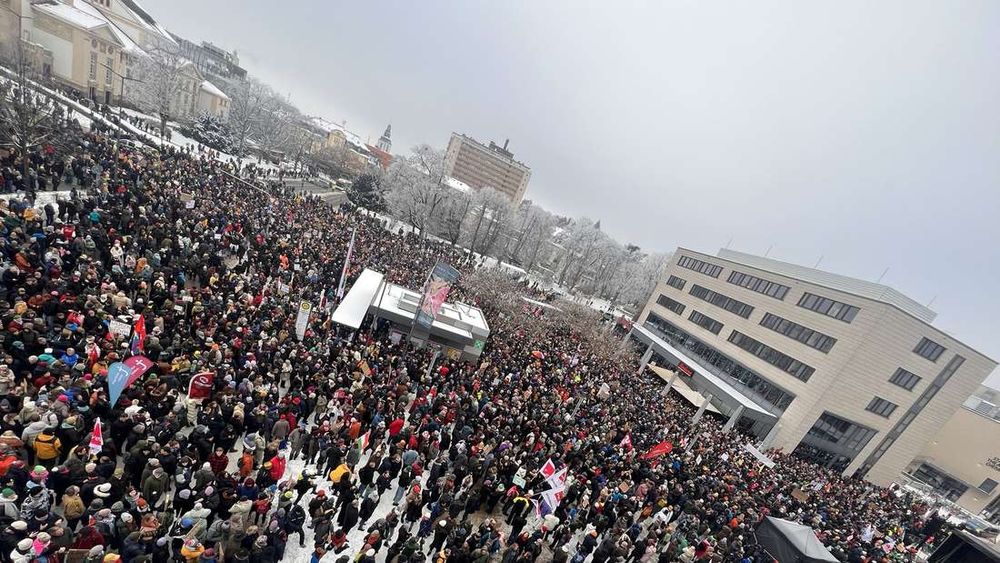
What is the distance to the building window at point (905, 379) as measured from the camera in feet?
89.4

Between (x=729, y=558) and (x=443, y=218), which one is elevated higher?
(x=443, y=218)

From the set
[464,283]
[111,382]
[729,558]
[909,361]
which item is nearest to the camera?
[111,382]

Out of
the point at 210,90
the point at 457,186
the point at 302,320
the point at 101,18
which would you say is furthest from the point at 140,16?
the point at 302,320

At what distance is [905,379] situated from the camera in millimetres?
27500

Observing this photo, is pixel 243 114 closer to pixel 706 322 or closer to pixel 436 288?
pixel 436 288

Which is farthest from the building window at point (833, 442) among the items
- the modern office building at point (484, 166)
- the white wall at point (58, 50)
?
the modern office building at point (484, 166)

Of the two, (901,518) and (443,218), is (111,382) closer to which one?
(901,518)

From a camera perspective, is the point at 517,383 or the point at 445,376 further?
the point at 517,383

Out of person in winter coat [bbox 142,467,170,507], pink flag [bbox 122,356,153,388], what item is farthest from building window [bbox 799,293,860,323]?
pink flag [bbox 122,356,153,388]

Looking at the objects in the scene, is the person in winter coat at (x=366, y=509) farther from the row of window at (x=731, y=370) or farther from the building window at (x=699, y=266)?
the building window at (x=699, y=266)

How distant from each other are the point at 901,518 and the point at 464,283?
31.9m

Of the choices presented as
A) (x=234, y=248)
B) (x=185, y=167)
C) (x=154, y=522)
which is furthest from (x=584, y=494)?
(x=185, y=167)

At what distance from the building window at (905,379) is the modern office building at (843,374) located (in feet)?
0.23

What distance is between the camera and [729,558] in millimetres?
12719
